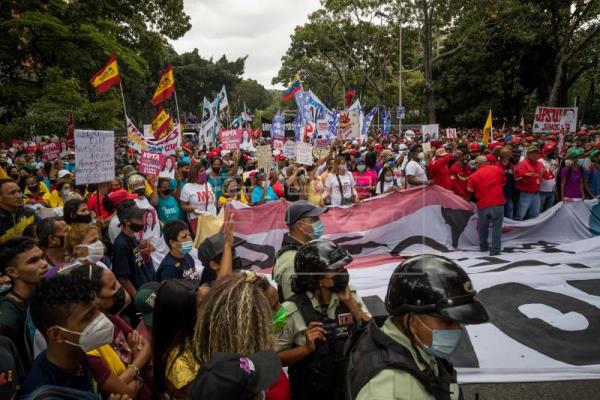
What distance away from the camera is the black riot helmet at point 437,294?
5.85ft

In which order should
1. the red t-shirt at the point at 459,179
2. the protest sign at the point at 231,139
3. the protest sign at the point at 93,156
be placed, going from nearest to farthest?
the protest sign at the point at 93,156 < the red t-shirt at the point at 459,179 < the protest sign at the point at 231,139

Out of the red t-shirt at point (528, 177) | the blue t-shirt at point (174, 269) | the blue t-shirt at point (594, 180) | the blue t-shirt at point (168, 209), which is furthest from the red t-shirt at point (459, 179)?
the blue t-shirt at point (174, 269)

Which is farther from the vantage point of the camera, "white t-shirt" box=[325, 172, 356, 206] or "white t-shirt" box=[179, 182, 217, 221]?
"white t-shirt" box=[325, 172, 356, 206]

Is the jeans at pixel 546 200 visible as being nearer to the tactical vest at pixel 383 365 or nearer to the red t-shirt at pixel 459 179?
the red t-shirt at pixel 459 179

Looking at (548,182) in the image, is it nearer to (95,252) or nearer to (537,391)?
(537,391)

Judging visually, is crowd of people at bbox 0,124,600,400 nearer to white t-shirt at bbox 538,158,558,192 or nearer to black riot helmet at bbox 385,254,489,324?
black riot helmet at bbox 385,254,489,324

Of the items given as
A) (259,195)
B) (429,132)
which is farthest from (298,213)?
(429,132)

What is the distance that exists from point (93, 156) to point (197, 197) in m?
1.74

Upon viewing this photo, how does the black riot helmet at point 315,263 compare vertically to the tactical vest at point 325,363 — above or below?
above

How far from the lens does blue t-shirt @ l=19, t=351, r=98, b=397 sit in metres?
2.06

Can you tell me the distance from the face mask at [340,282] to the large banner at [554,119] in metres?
10.3

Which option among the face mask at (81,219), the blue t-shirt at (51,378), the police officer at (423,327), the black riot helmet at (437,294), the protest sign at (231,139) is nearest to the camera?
the police officer at (423,327)

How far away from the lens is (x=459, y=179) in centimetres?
825

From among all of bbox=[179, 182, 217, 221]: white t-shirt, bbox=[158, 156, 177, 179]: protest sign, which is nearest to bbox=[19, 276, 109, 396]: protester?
bbox=[179, 182, 217, 221]: white t-shirt
